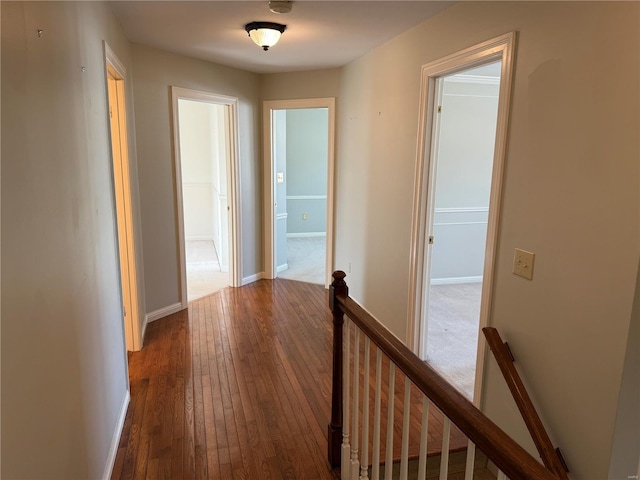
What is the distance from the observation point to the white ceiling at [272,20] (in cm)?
256

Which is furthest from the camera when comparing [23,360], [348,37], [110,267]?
[348,37]

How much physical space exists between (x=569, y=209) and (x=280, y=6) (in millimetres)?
1940

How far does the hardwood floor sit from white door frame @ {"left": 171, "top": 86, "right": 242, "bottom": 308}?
2.46 ft

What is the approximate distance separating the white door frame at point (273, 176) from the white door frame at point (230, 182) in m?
0.44

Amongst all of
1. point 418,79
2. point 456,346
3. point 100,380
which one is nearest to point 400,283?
point 456,346

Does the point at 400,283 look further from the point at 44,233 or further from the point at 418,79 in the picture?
the point at 44,233

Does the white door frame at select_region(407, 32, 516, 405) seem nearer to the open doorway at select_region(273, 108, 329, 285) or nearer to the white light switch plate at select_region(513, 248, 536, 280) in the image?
the white light switch plate at select_region(513, 248, 536, 280)

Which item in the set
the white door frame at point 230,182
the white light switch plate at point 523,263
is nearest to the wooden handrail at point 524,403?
the white light switch plate at point 523,263

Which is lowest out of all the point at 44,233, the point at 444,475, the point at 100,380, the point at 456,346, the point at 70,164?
the point at 456,346

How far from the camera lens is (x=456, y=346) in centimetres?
358

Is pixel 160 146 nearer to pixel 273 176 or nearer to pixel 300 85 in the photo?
pixel 273 176

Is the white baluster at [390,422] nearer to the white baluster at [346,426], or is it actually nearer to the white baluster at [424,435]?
the white baluster at [424,435]

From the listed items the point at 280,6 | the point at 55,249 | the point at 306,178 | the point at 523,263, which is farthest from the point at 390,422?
the point at 306,178

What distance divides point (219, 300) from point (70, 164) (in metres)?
3.12
